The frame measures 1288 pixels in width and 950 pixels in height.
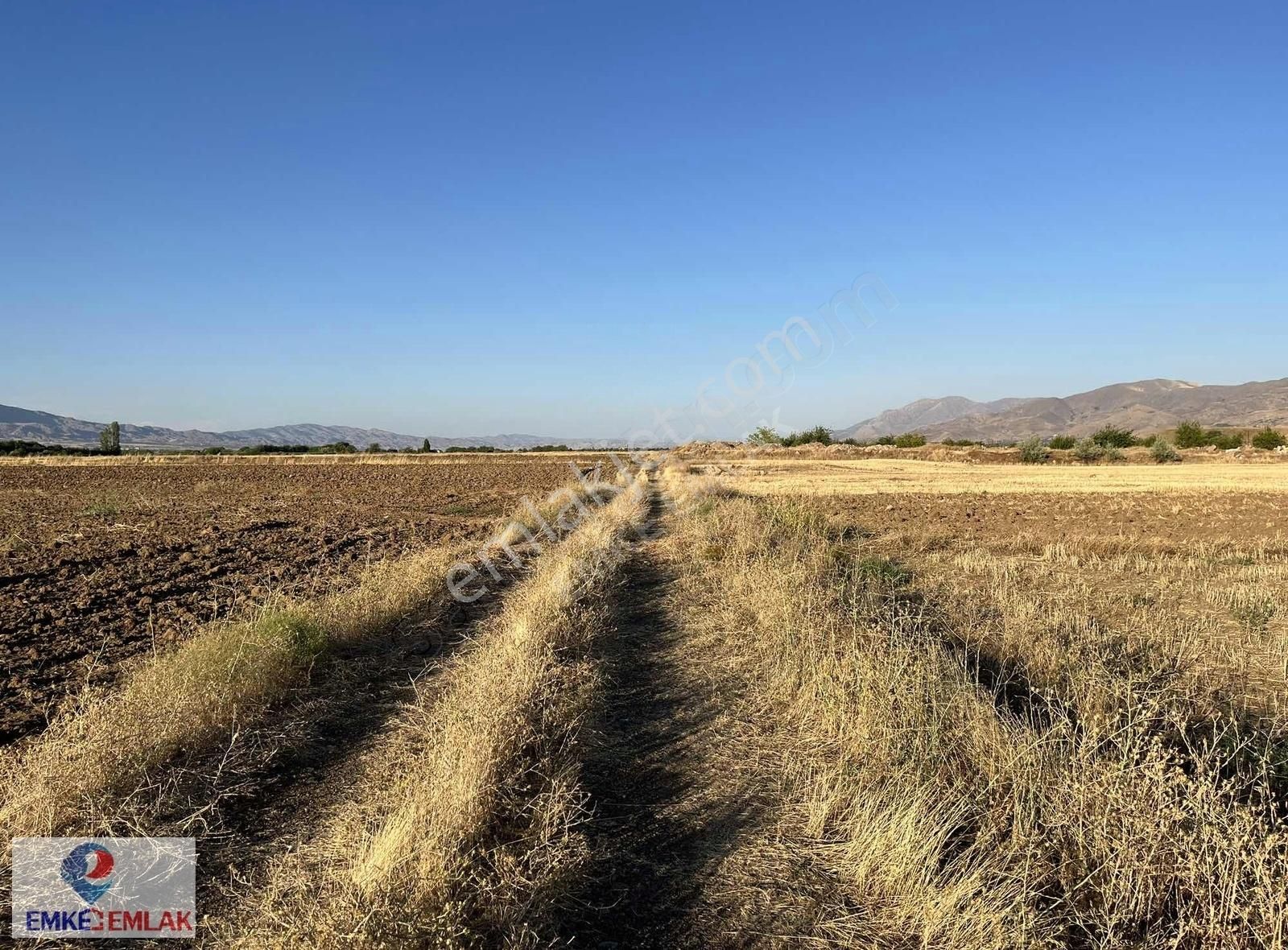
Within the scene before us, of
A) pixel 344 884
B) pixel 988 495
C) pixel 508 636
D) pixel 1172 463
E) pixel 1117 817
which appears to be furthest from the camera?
pixel 1172 463

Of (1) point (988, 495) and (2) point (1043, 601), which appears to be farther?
(1) point (988, 495)

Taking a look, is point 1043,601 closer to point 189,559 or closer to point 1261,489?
point 189,559

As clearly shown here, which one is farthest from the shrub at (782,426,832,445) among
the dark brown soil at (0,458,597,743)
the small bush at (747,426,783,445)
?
the dark brown soil at (0,458,597,743)

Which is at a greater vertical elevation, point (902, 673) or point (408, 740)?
A: point (902, 673)

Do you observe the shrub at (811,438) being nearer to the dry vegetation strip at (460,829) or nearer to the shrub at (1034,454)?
the shrub at (1034,454)

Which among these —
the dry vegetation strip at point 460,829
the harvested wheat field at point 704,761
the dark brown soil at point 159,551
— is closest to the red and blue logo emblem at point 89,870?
the harvested wheat field at point 704,761

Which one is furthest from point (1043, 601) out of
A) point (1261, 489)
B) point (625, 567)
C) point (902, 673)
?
point (1261, 489)

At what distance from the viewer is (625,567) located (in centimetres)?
1363

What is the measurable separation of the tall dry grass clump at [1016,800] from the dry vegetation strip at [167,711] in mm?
4281

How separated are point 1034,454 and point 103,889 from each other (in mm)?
70767

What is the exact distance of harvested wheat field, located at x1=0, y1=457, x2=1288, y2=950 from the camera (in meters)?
3.31

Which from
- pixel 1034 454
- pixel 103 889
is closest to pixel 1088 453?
pixel 1034 454

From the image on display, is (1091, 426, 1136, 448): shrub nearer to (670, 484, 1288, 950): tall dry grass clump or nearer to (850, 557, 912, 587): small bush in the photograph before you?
(850, 557, 912, 587): small bush

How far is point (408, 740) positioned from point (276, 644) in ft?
7.22
